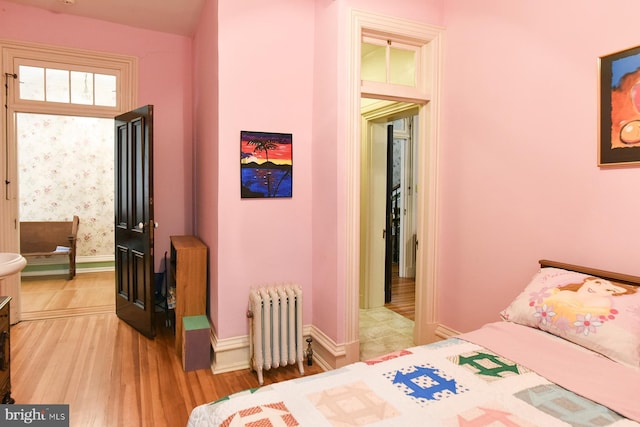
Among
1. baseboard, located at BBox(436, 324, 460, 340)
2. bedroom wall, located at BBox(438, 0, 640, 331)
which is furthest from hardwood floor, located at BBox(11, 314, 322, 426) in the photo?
bedroom wall, located at BBox(438, 0, 640, 331)

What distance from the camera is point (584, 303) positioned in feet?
5.66

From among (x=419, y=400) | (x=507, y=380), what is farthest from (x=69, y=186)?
(x=507, y=380)

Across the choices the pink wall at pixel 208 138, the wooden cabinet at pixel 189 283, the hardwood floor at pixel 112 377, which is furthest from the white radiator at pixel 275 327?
the wooden cabinet at pixel 189 283

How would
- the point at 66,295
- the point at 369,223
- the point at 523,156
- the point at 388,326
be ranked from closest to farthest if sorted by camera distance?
the point at 523,156, the point at 388,326, the point at 369,223, the point at 66,295

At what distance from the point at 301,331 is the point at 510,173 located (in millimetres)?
1846

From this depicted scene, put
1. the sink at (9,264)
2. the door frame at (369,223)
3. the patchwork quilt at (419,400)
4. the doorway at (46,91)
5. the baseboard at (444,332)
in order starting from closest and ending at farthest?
1. the patchwork quilt at (419,400)
2. the sink at (9,264)
3. the baseboard at (444,332)
4. the doorway at (46,91)
5. the door frame at (369,223)

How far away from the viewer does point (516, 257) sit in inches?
99.9

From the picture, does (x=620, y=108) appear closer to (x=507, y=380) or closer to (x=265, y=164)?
(x=507, y=380)

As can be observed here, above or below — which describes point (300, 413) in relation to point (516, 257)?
below

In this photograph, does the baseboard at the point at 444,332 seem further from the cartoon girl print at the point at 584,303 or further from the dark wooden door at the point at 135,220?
the dark wooden door at the point at 135,220

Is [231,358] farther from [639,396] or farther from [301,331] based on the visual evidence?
[639,396]

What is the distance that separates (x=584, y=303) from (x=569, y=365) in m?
0.34

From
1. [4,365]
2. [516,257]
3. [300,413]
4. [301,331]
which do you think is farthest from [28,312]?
[516,257]

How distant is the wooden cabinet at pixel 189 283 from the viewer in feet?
10.5
